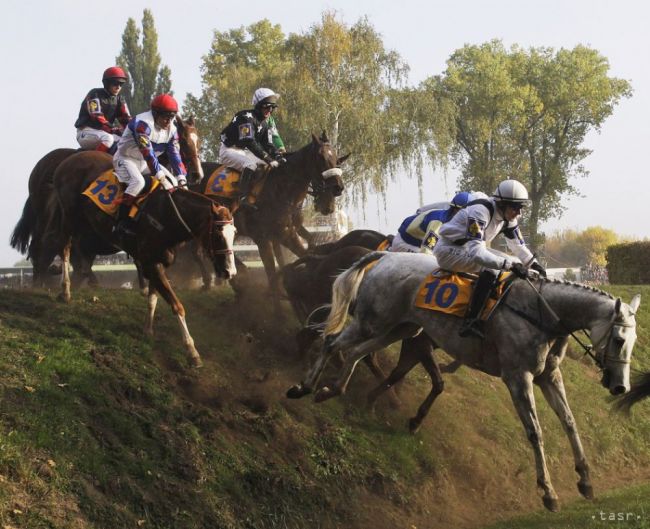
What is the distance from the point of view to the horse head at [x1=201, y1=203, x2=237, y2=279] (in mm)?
10102

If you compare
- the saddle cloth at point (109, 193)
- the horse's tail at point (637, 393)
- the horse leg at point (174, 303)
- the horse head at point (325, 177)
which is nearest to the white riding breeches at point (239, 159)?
the horse head at point (325, 177)

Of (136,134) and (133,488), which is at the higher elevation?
(136,134)

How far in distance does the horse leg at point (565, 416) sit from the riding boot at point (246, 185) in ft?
19.1

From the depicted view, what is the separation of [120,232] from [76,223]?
4.44ft

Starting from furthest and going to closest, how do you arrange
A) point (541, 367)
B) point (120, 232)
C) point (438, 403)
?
point (438, 403) < point (120, 232) < point (541, 367)

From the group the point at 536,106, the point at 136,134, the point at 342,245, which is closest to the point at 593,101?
the point at 536,106

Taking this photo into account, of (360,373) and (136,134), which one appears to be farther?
(360,373)

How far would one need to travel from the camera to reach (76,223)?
39.2ft

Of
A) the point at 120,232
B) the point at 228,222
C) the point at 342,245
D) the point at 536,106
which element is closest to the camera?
the point at 228,222

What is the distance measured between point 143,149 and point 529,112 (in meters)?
42.7

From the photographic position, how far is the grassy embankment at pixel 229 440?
743 centimetres

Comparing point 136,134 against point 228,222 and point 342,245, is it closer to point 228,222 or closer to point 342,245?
point 228,222

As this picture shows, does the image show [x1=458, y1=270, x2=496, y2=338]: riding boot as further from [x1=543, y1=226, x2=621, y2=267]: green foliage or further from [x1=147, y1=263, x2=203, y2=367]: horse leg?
[x1=543, y1=226, x2=621, y2=267]: green foliage

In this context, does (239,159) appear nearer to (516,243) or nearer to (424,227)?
(424,227)
